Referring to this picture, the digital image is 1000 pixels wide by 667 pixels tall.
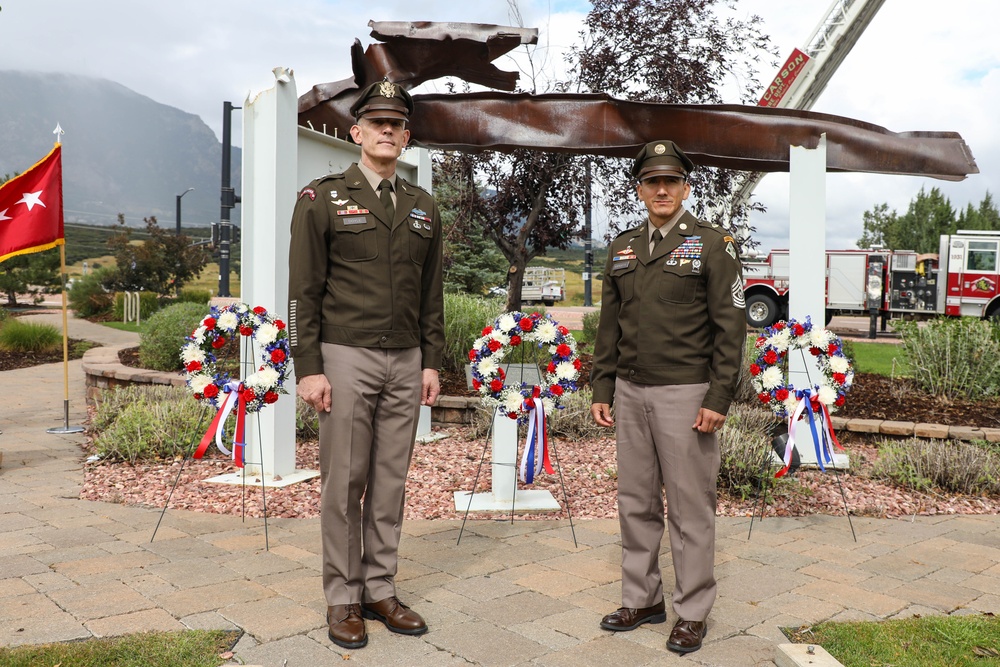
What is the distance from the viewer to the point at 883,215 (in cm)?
4775

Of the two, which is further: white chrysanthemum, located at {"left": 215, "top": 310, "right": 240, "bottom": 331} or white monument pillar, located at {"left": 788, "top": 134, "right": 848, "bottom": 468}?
white monument pillar, located at {"left": 788, "top": 134, "right": 848, "bottom": 468}

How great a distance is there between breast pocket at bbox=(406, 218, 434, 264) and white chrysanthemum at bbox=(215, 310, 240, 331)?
191 centimetres

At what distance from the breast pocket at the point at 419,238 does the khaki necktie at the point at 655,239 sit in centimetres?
85

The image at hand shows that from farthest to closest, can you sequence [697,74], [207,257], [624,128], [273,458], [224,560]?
[207,257], [697,74], [273,458], [624,128], [224,560]

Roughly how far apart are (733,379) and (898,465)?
10.6 ft

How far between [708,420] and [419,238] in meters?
1.27

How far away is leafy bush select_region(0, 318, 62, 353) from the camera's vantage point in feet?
45.7

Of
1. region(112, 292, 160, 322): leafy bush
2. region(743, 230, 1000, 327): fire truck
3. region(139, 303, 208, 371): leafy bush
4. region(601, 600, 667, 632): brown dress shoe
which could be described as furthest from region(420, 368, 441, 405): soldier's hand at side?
region(112, 292, 160, 322): leafy bush

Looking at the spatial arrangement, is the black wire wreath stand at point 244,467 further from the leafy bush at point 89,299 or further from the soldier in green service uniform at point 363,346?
the leafy bush at point 89,299

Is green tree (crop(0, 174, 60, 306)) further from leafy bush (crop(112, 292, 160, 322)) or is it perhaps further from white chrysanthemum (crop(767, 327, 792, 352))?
white chrysanthemum (crop(767, 327, 792, 352))

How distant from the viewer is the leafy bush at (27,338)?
1394 centimetres

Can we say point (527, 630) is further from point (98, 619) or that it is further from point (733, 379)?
point (98, 619)

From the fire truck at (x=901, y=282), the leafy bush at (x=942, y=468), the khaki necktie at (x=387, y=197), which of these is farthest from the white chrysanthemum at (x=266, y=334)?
the fire truck at (x=901, y=282)

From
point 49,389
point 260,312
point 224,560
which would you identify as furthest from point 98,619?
point 49,389
